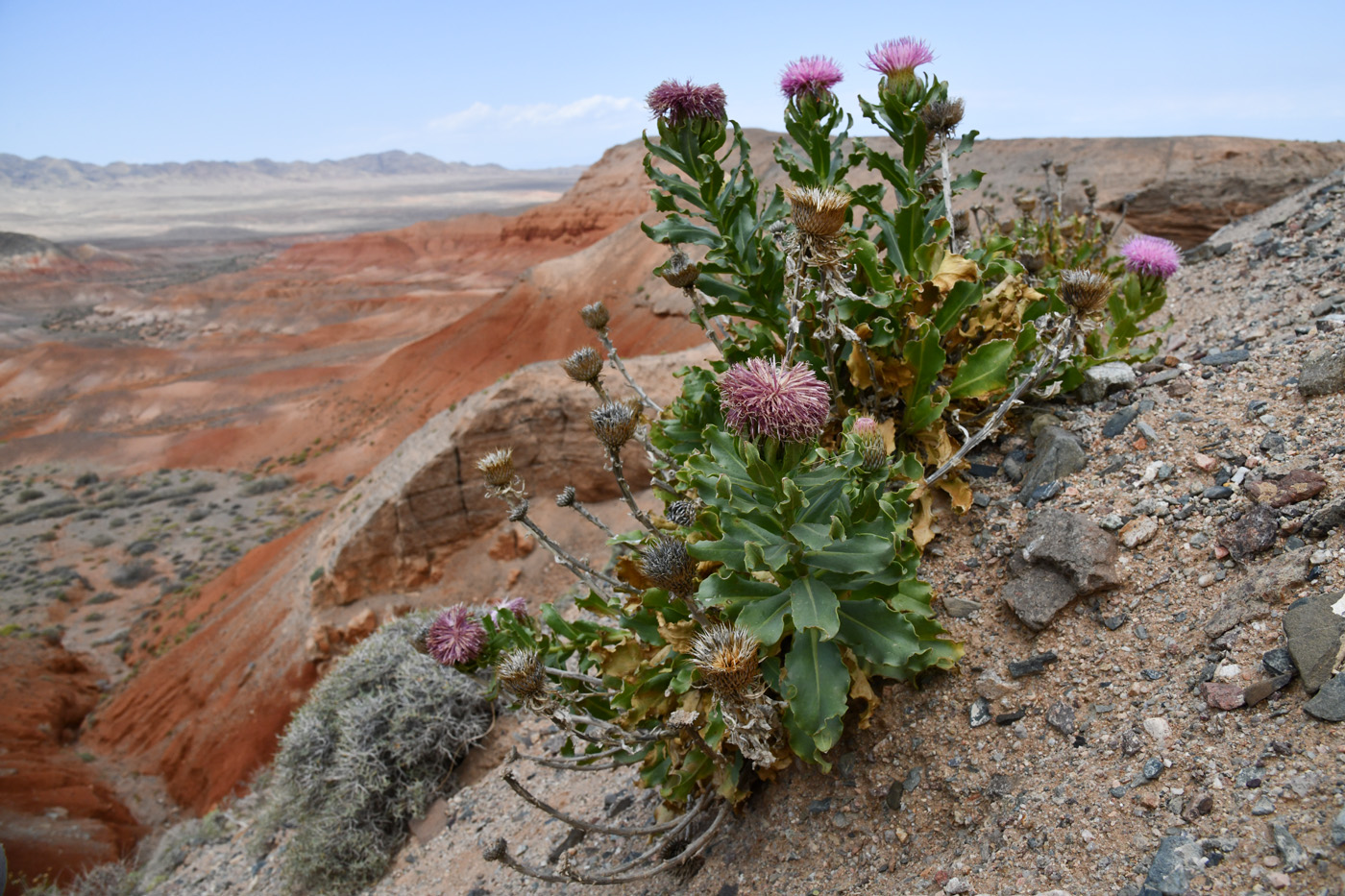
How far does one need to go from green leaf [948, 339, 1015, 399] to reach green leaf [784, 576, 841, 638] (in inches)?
56.3

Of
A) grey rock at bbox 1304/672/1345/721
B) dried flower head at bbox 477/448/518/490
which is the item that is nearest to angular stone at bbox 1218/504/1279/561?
grey rock at bbox 1304/672/1345/721

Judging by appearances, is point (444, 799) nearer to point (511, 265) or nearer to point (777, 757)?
point (777, 757)

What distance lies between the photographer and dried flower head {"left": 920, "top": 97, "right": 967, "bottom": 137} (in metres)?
3.50

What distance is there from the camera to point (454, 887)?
4.38m

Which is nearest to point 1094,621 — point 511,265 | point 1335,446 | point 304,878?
point 1335,446

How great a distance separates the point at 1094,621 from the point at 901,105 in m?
2.49

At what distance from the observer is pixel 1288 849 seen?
1.63 metres

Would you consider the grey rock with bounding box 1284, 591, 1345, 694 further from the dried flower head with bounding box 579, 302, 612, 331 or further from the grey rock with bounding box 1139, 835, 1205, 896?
the dried flower head with bounding box 579, 302, 612, 331

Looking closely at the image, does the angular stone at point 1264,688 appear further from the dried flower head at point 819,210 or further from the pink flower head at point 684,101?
the pink flower head at point 684,101

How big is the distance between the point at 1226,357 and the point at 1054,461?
46.4 inches

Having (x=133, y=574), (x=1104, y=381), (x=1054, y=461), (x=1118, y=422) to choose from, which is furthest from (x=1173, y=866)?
(x=133, y=574)

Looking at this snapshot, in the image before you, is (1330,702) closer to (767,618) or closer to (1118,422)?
(767,618)

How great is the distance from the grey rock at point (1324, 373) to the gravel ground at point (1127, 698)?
5cm

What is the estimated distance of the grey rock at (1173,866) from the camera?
5.71ft
